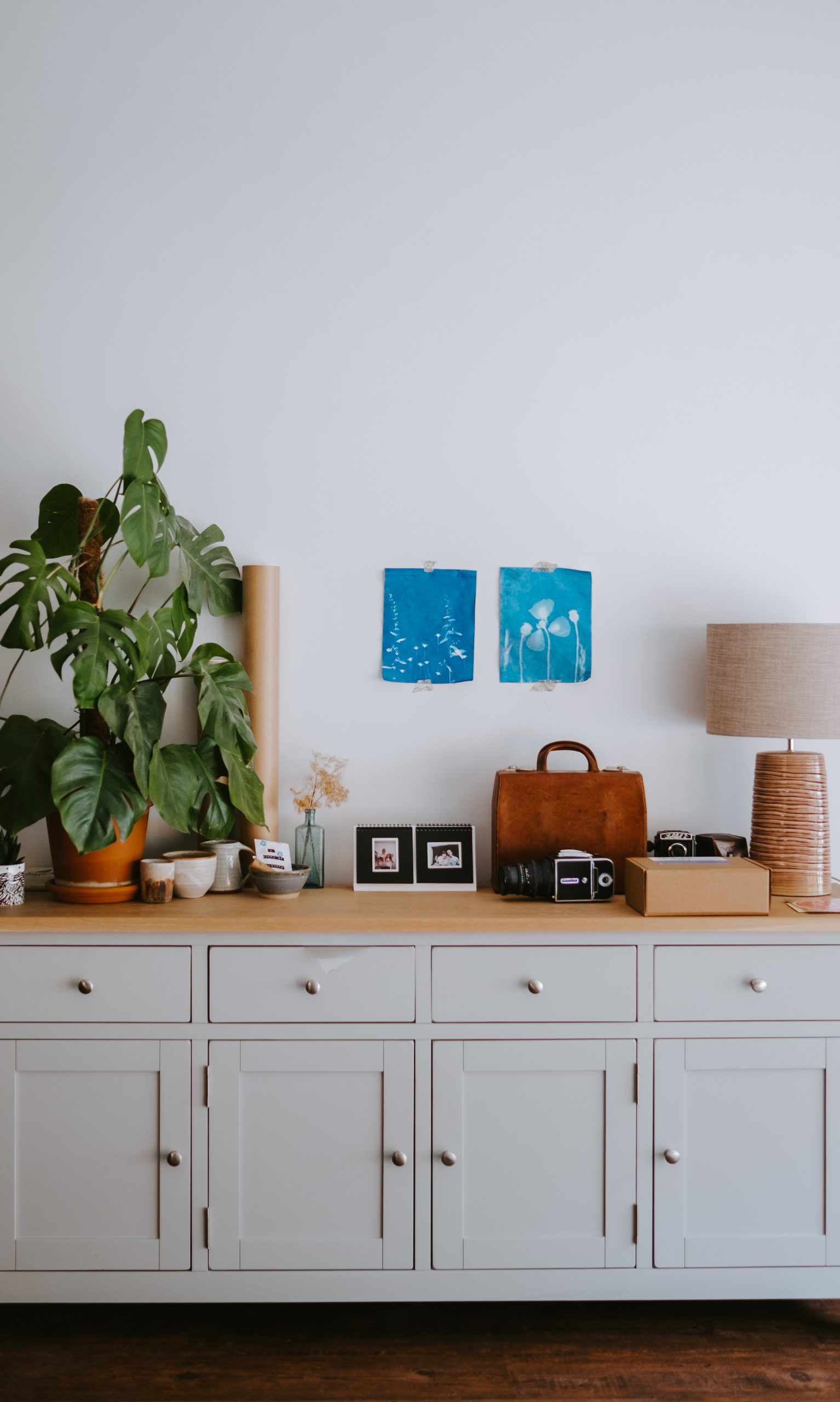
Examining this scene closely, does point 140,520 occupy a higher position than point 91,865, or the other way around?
point 140,520

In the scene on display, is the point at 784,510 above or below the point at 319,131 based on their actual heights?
below

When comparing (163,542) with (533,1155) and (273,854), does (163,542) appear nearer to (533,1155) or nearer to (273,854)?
(273,854)

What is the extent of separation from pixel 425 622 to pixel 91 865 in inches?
39.0

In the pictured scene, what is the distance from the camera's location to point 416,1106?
2125mm

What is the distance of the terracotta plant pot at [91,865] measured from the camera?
7.27 feet

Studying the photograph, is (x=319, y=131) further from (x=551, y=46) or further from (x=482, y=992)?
(x=482, y=992)

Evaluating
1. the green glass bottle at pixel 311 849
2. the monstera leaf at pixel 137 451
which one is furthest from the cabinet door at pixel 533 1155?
the monstera leaf at pixel 137 451

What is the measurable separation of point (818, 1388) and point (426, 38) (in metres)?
3.17

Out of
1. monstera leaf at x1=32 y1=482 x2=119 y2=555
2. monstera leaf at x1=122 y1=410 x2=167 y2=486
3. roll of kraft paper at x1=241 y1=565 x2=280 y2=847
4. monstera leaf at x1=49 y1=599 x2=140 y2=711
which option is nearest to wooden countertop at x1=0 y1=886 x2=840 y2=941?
roll of kraft paper at x1=241 y1=565 x2=280 y2=847

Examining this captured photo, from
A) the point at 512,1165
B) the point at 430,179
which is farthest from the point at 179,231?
the point at 512,1165

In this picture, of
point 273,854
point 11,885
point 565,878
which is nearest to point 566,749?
point 565,878

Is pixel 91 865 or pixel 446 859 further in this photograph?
pixel 446 859

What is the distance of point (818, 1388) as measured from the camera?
199cm

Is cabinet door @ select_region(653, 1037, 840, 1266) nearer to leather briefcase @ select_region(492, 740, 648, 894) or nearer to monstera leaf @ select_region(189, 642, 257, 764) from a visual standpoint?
leather briefcase @ select_region(492, 740, 648, 894)
